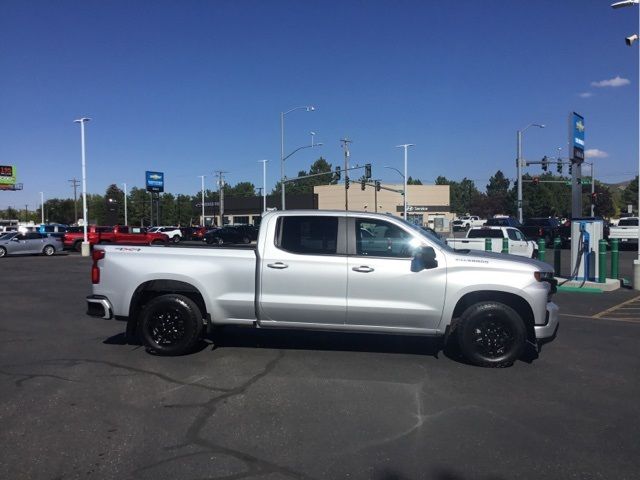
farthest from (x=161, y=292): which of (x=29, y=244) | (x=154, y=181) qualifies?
(x=154, y=181)

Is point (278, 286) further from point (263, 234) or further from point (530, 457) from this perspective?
point (530, 457)

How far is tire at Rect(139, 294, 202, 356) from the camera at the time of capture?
22.8 ft

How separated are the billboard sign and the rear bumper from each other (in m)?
106

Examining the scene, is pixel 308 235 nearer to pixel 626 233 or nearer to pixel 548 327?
pixel 548 327

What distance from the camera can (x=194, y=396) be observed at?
18.2ft

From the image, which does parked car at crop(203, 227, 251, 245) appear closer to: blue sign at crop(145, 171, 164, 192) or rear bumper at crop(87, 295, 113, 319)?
blue sign at crop(145, 171, 164, 192)

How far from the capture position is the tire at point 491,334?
6.48 m

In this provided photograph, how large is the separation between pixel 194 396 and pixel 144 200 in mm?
129001

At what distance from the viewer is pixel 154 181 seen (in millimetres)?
77250

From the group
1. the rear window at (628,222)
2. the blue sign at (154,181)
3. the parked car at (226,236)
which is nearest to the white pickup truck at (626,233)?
the rear window at (628,222)

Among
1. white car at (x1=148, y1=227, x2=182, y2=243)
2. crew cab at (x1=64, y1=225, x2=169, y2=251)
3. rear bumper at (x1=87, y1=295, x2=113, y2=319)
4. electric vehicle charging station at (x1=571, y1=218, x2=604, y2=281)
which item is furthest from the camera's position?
white car at (x1=148, y1=227, x2=182, y2=243)

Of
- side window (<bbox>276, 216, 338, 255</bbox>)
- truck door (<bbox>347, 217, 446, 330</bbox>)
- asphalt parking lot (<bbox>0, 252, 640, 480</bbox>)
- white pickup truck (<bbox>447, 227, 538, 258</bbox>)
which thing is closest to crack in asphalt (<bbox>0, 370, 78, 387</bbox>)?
asphalt parking lot (<bbox>0, 252, 640, 480</bbox>)

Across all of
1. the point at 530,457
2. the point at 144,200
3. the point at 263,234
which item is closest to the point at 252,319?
the point at 263,234

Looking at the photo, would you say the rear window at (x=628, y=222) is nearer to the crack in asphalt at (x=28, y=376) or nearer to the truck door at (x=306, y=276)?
the truck door at (x=306, y=276)
